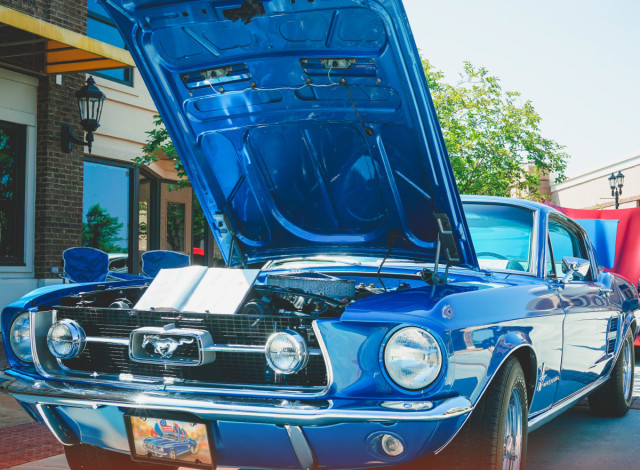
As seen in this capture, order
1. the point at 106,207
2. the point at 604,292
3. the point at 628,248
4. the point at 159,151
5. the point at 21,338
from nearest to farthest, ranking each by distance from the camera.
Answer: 1. the point at 21,338
2. the point at 604,292
3. the point at 628,248
4. the point at 106,207
5. the point at 159,151

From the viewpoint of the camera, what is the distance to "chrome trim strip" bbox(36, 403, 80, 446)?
3.09 meters

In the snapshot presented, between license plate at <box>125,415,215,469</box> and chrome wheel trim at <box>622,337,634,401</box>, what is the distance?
389cm

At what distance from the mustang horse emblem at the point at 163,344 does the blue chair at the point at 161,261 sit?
3.04 m

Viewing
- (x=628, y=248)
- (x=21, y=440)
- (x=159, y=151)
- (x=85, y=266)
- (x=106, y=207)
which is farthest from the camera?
(x=159, y=151)

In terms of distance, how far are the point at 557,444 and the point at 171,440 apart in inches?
113

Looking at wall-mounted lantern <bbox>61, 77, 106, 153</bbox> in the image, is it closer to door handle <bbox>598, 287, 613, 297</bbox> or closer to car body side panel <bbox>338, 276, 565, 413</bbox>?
door handle <bbox>598, 287, 613, 297</bbox>

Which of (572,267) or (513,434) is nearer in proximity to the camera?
(513,434)

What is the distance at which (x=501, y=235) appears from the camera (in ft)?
14.3

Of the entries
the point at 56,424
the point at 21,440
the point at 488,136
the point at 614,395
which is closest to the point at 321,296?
the point at 56,424

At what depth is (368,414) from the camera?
255 centimetres

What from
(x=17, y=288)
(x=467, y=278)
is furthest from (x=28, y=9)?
(x=467, y=278)

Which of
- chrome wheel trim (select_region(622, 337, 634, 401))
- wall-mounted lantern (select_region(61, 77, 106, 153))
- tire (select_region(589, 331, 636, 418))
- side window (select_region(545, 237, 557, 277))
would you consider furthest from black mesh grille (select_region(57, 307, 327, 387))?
wall-mounted lantern (select_region(61, 77, 106, 153))

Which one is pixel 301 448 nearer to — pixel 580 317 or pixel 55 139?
pixel 580 317

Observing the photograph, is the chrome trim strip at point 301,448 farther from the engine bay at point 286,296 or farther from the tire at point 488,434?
the engine bay at point 286,296
